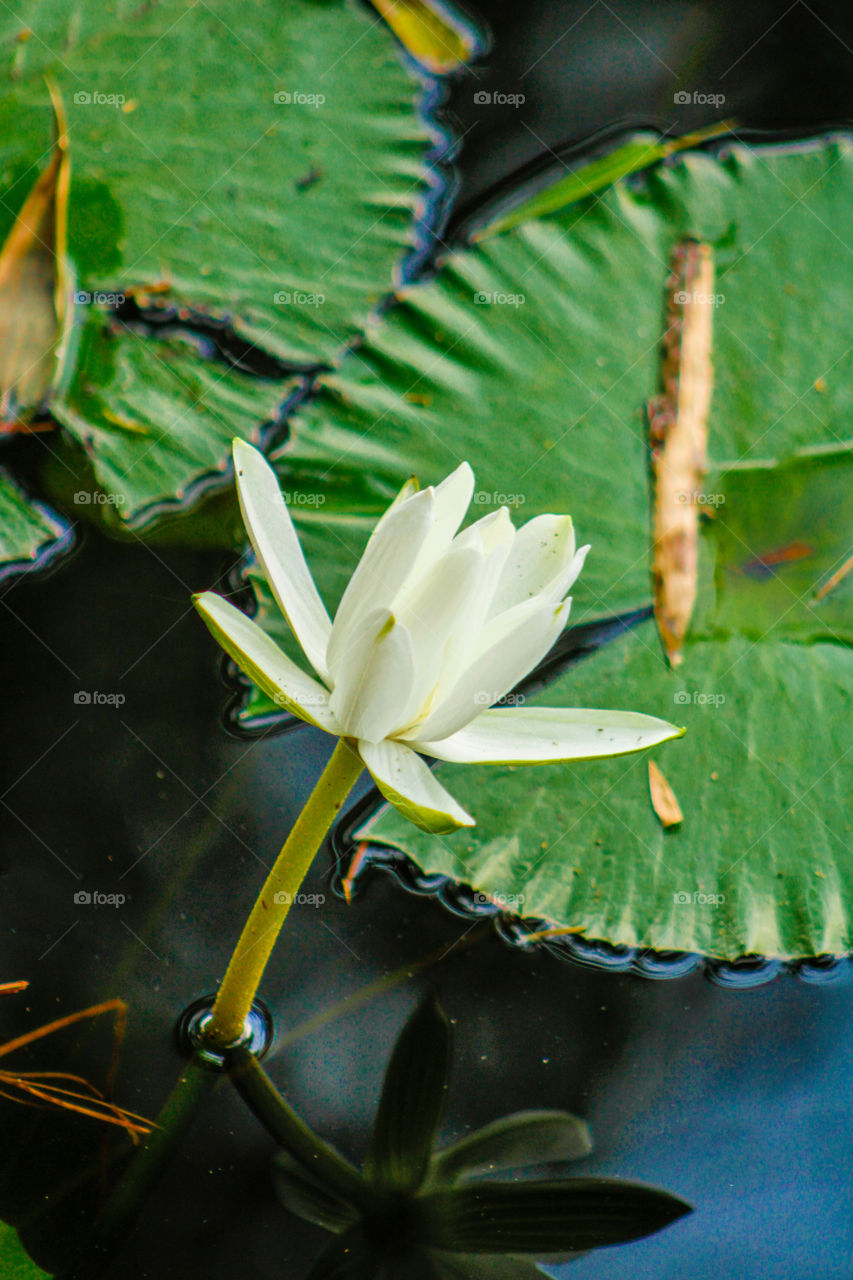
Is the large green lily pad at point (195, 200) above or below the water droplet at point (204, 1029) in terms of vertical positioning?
above

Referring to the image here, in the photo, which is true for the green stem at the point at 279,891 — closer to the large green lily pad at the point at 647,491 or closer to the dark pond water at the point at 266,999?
the dark pond water at the point at 266,999

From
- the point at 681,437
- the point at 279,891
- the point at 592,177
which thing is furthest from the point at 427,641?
the point at 592,177

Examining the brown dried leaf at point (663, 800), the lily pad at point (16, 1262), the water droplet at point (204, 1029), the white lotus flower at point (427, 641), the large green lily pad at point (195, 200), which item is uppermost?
the large green lily pad at point (195, 200)

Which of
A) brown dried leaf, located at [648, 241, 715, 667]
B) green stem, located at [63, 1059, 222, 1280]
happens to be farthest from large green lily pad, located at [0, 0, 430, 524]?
green stem, located at [63, 1059, 222, 1280]

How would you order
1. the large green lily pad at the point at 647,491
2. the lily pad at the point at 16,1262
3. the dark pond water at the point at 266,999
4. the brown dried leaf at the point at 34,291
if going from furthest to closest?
1. the brown dried leaf at the point at 34,291
2. the large green lily pad at the point at 647,491
3. the dark pond water at the point at 266,999
4. the lily pad at the point at 16,1262

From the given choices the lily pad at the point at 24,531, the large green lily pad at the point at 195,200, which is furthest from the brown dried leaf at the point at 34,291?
the lily pad at the point at 24,531

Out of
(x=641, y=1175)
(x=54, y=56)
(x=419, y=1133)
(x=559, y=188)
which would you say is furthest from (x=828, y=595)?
(x=54, y=56)

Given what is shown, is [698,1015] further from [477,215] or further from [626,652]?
[477,215]
